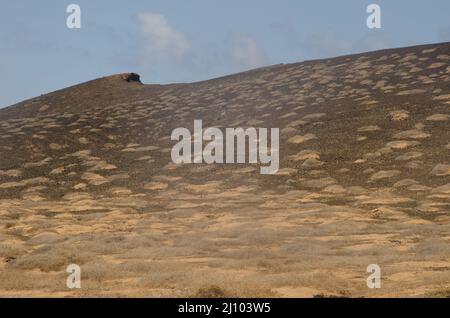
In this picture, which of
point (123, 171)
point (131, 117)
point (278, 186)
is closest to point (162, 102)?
point (131, 117)

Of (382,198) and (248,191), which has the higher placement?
(248,191)

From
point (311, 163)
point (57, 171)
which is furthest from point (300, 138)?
point (57, 171)

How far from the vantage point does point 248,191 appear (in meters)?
14.1

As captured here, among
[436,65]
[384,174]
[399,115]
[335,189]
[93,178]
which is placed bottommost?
[335,189]

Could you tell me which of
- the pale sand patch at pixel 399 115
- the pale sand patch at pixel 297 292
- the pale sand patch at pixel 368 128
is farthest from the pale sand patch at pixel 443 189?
the pale sand patch at pixel 297 292

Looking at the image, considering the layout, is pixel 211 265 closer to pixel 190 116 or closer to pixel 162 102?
pixel 190 116

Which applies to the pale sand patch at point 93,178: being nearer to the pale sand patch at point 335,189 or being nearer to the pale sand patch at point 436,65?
the pale sand patch at point 335,189

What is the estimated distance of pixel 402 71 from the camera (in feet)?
80.9

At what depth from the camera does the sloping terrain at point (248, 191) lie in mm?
7281

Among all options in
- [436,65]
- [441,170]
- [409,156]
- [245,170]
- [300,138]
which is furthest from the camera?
[436,65]

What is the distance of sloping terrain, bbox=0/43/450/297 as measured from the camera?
7281 mm

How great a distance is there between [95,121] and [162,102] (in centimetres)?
438

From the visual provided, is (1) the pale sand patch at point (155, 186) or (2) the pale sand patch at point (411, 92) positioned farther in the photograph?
(2) the pale sand patch at point (411, 92)

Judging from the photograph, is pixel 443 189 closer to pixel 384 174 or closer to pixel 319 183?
pixel 384 174
